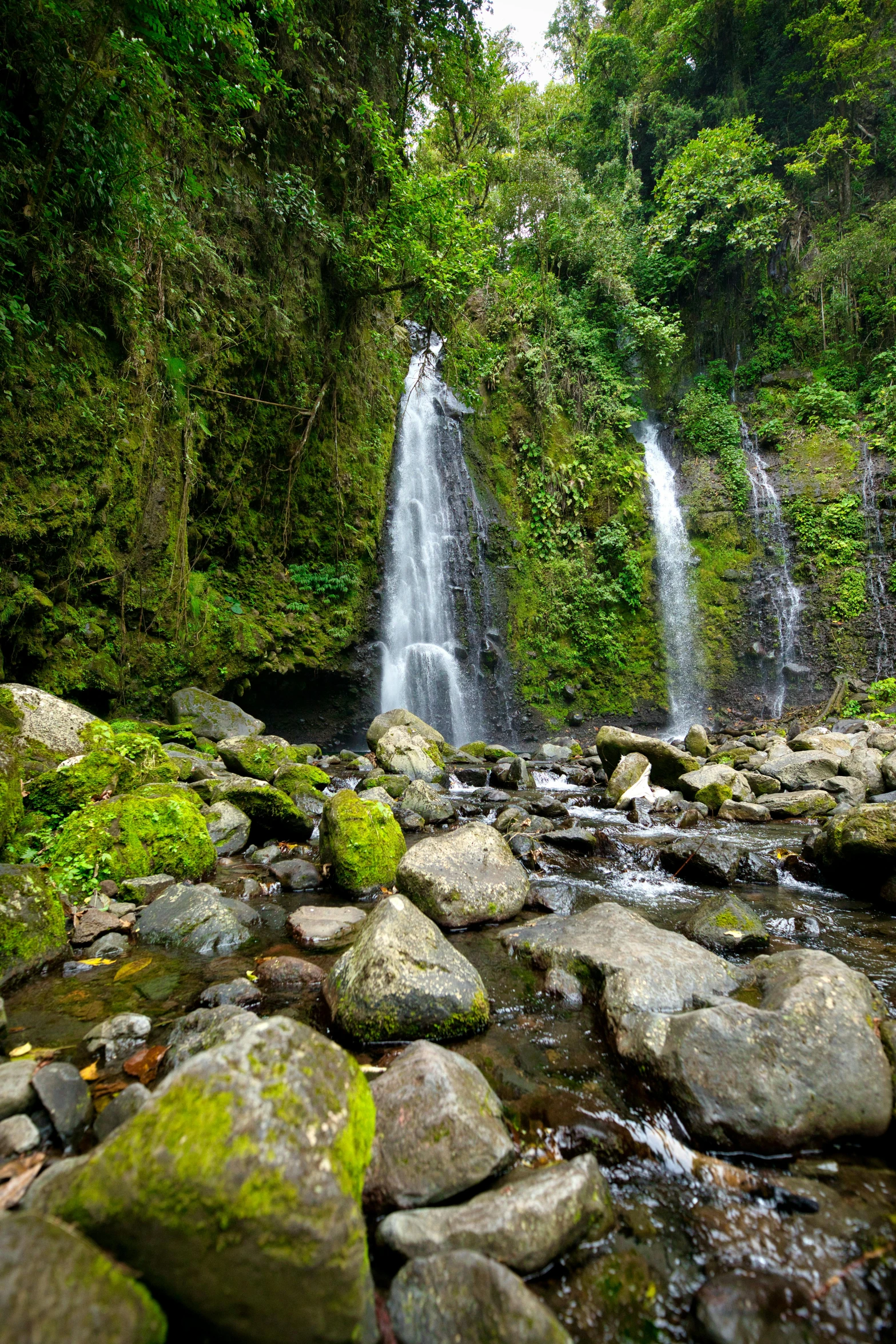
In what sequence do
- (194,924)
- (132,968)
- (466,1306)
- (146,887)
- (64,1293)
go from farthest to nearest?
(146,887) < (194,924) < (132,968) < (466,1306) < (64,1293)

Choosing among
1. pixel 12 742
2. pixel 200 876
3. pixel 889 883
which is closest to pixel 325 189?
pixel 12 742

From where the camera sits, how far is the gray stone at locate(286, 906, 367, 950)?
365 cm

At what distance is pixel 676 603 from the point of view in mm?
15211

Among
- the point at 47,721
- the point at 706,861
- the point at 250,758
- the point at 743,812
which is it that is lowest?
the point at 743,812

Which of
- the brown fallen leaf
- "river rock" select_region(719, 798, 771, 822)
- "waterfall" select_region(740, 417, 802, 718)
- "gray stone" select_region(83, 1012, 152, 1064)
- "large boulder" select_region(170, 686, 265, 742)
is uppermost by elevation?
"waterfall" select_region(740, 417, 802, 718)

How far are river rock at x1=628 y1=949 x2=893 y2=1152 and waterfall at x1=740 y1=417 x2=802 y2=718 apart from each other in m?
13.1

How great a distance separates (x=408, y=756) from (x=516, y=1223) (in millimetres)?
7461

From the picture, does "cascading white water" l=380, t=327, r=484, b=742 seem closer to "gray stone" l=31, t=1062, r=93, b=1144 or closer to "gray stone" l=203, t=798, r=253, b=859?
"gray stone" l=203, t=798, r=253, b=859

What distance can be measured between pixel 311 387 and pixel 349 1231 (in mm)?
11593

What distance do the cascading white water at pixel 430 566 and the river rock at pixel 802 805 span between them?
7295 mm

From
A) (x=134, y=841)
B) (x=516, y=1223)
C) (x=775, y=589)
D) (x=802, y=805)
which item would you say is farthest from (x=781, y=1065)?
(x=775, y=589)

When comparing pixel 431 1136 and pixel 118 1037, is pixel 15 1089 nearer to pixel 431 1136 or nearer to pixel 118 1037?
pixel 118 1037

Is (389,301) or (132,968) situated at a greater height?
(389,301)

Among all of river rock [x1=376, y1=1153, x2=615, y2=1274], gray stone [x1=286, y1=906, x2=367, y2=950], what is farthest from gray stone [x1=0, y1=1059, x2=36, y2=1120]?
gray stone [x1=286, y1=906, x2=367, y2=950]
